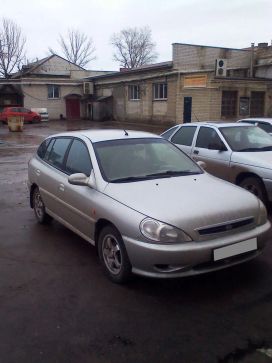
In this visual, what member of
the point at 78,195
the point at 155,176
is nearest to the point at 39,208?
the point at 78,195

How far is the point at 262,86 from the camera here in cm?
2698

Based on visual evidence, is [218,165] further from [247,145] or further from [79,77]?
[79,77]

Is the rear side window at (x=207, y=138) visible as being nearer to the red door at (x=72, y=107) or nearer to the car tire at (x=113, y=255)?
the car tire at (x=113, y=255)

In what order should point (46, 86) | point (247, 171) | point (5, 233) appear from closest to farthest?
point (5, 233) → point (247, 171) → point (46, 86)

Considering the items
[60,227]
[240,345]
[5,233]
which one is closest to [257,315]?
[240,345]

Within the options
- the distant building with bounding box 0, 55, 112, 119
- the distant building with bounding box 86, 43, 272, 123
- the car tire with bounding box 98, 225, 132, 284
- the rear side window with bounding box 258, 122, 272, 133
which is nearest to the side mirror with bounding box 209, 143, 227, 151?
the rear side window with bounding box 258, 122, 272, 133

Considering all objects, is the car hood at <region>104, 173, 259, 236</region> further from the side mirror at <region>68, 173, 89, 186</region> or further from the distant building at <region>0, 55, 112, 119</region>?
the distant building at <region>0, 55, 112, 119</region>

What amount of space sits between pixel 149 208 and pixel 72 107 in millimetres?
39244

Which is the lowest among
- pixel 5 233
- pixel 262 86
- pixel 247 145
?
pixel 5 233

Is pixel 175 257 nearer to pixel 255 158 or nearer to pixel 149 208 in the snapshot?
pixel 149 208

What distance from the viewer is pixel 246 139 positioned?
704 cm

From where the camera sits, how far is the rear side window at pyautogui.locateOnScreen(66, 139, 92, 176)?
4574mm

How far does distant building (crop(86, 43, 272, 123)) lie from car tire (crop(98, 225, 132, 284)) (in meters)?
22.4

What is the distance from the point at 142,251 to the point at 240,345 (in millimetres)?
1094
